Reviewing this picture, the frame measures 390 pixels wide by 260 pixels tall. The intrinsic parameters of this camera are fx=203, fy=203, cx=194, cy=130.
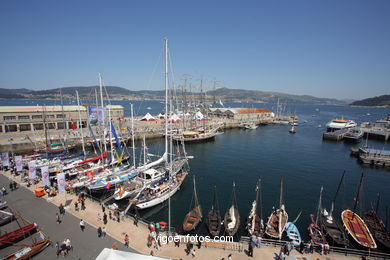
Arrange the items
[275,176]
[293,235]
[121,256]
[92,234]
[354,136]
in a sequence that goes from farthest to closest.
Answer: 1. [354,136]
2. [275,176]
3. [293,235]
4. [92,234]
5. [121,256]

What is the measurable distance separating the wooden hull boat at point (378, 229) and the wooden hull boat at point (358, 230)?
90cm

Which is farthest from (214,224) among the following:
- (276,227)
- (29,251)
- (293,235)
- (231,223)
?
(29,251)


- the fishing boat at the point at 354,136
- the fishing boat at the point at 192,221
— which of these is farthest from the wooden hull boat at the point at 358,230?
the fishing boat at the point at 354,136

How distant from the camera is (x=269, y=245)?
19.1m

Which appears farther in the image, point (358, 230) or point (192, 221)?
→ point (192, 221)

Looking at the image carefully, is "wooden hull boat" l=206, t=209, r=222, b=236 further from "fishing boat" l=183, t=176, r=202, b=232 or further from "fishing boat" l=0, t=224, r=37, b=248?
"fishing boat" l=0, t=224, r=37, b=248

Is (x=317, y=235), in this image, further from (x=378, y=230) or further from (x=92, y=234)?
(x=92, y=234)

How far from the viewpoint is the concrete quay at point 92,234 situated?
17422 mm

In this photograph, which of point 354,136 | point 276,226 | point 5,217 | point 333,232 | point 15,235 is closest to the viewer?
point 15,235

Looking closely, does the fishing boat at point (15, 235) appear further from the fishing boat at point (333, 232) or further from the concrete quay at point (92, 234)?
the fishing boat at point (333, 232)

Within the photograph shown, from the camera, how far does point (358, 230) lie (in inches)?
908

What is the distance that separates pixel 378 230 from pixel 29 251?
35.5m

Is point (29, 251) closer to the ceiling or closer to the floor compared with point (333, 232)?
closer to the ceiling

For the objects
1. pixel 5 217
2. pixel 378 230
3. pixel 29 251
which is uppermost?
pixel 29 251
